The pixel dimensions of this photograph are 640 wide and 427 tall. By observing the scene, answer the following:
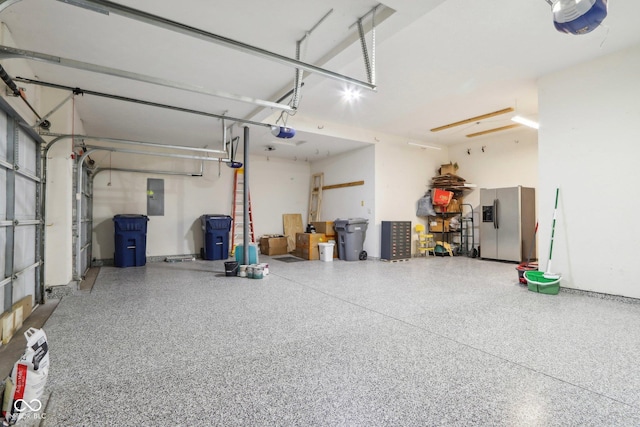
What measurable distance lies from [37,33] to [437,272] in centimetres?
638

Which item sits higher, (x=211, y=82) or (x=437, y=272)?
(x=211, y=82)

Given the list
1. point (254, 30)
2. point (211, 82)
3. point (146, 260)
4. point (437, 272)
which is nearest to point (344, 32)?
point (254, 30)

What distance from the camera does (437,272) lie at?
18.3ft

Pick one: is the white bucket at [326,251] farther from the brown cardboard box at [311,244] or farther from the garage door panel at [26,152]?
the garage door panel at [26,152]

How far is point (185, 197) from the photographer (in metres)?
7.63

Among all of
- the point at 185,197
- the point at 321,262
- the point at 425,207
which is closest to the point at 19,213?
the point at 185,197

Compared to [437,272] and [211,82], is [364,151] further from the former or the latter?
[211,82]

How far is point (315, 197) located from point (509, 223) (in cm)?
524

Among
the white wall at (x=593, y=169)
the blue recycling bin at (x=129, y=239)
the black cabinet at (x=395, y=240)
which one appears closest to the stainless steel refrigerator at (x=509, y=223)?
the black cabinet at (x=395, y=240)

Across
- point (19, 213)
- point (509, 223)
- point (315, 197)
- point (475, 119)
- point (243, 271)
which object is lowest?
point (243, 271)

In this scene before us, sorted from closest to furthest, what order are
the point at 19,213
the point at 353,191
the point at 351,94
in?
the point at 19,213 < the point at 351,94 < the point at 353,191

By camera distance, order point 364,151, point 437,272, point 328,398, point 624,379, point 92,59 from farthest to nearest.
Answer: point 364,151, point 437,272, point 92,59, point 624,379, point 328,398

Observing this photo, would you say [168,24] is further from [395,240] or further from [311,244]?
[395,240]

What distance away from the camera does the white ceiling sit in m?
2.73
